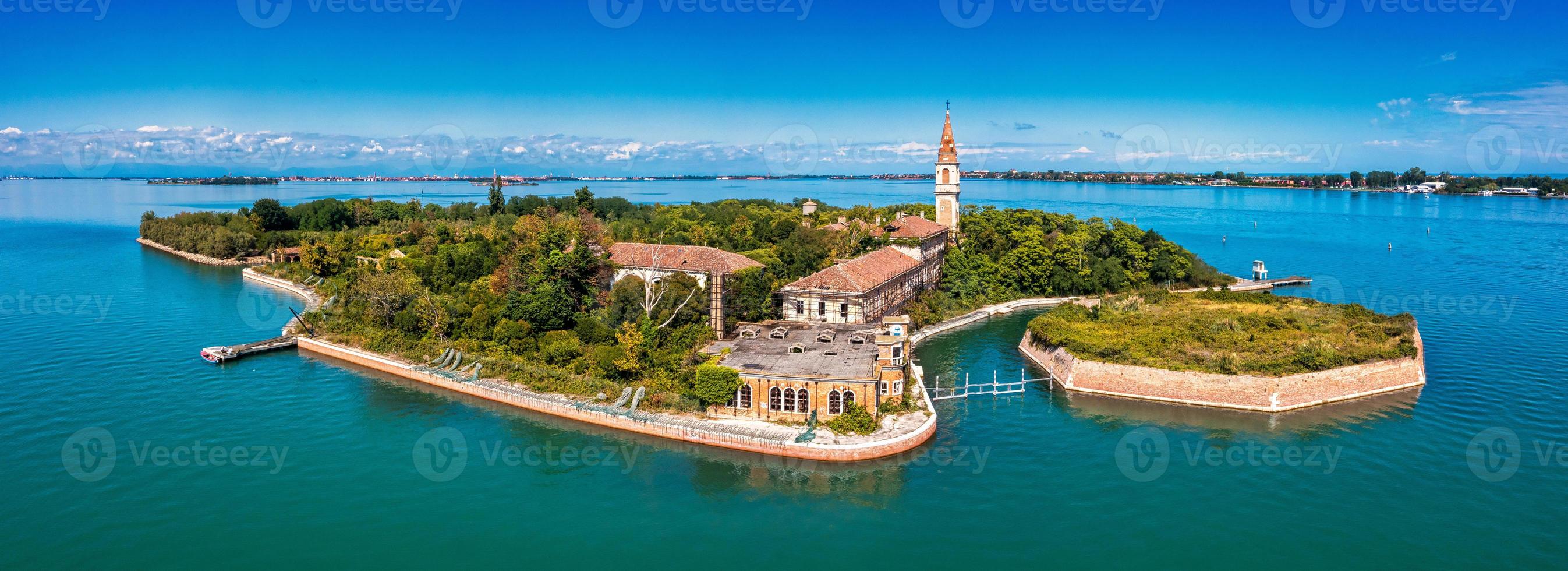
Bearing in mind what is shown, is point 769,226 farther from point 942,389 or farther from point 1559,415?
point 1559,415

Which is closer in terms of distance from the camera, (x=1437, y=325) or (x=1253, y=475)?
(x=1253, y=475)

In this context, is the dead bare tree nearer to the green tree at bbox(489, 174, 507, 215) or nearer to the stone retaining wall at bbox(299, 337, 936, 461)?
the stone retaining wall at bbox(299, 337, 936, 461)

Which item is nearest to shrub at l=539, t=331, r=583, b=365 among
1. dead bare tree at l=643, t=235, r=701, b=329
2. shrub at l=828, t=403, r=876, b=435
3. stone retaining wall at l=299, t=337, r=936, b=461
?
stone retaining wall at l=299, t=337, r=936, b=461

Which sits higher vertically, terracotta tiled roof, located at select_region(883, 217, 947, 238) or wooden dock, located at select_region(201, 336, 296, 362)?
terracotta tiled roof, located at select_region(883, 217, 947, 238)

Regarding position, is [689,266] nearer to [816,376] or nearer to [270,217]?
[816,376]

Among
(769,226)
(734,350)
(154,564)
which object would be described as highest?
(769,226)

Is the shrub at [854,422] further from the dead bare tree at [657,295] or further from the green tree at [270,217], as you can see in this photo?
the green tree at [270,217]

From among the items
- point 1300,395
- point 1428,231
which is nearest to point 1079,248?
point 1300,395
